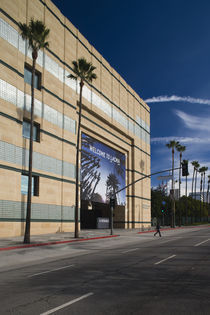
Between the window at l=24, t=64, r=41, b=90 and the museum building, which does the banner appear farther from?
the window at l=24, t=64, r=41, b=90

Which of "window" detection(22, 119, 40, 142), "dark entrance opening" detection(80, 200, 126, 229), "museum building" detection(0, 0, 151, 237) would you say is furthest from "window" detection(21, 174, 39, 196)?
"dark entrance opening" detection(80, 200, 126, 229)

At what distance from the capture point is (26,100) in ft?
105

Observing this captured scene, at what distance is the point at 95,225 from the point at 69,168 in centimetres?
1815

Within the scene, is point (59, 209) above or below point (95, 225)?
above

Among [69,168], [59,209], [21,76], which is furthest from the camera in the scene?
[69,168]

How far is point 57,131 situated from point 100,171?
1407 centimetres

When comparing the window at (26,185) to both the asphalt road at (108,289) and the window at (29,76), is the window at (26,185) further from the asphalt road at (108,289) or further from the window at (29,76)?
the asphalt road at (108,289)

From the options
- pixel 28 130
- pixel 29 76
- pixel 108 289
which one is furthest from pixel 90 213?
pixel 108 289

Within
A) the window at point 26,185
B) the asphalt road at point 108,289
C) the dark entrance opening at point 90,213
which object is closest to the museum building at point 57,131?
the window at point 26,185

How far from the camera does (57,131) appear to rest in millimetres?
36688

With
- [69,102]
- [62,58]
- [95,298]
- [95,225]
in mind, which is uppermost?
[62,58]

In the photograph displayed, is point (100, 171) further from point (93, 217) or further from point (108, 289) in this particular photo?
point (108, 289)

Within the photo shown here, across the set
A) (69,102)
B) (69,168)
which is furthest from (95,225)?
(69,102)

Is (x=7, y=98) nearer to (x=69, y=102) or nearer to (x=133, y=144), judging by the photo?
(x=69, y=102)
